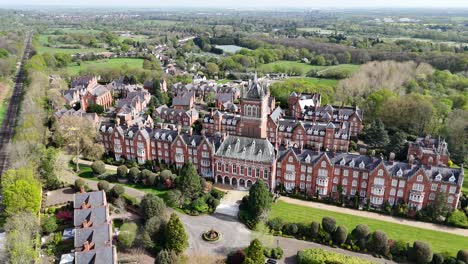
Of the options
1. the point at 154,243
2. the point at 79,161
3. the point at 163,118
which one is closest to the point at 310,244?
the point at 154,243

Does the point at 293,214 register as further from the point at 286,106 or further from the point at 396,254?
the point at 286,106

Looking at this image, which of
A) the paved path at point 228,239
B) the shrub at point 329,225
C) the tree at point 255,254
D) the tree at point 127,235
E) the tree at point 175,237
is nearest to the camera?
the tree at point 255,254

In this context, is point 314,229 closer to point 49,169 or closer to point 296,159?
point 296,159

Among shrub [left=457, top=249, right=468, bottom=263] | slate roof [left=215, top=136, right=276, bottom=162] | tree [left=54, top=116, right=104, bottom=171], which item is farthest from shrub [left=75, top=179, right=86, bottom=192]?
shrub [left=457, top=249, right=468, bottom=263]

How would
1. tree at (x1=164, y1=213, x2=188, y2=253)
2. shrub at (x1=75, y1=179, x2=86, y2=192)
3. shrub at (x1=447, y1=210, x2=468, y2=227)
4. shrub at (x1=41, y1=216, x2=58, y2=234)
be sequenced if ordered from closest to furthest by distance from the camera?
tree at (x1=164, y1=213, x2=188, y2=253)
shrub at (x1=41, y1=216, x2=58, y2=234)
shrub at (x1=447, y1=210, x2=468, y2=227)
shrub at (x1=75, y1=179, x2=86, y2=192)

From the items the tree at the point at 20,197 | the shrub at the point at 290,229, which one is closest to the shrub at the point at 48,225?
the tree at the point at 20,197

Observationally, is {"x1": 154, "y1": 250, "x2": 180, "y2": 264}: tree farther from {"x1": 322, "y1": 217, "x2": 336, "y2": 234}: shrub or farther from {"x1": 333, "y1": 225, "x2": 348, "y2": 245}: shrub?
{"x1": 333, "y1": 225, "x2": 348, "y2": 245}: shrub

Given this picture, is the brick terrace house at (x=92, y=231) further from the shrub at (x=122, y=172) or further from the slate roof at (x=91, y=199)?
the shrub at (x=122, y=172)
